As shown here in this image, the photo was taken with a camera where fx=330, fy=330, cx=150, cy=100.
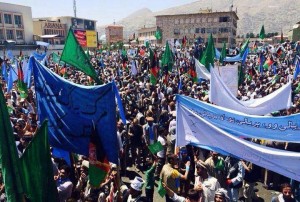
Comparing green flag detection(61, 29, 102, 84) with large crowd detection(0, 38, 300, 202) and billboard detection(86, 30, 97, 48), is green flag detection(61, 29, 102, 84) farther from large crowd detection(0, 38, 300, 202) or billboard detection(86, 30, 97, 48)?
billboard detection(86, 30, 97, 48)

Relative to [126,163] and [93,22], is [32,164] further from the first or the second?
[93,22]

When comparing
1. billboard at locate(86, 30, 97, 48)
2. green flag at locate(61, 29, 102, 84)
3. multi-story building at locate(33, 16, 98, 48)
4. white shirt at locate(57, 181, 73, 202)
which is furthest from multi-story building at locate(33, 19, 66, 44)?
white shirt at locate(57, 181, 73, 202)

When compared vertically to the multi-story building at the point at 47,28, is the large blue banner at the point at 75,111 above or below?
below

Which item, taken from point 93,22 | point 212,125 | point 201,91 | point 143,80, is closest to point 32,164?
point 212,125

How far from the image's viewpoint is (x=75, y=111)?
5.38 metres

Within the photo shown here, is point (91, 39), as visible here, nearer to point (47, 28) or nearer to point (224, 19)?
point (47, 28)

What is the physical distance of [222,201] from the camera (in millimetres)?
4227

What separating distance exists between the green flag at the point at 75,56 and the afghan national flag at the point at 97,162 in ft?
7.01

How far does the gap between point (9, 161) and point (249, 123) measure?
348 cm

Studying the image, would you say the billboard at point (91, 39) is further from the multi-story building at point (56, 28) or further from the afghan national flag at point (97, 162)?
the afghan national flag at point (97, 162)

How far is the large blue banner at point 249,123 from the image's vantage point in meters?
4.77

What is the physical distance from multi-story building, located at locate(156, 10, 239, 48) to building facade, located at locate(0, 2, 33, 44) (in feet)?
101

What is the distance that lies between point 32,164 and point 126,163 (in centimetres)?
538

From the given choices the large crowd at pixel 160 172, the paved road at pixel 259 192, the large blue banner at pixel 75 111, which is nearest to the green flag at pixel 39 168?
the large crowd at pixel 160 172
